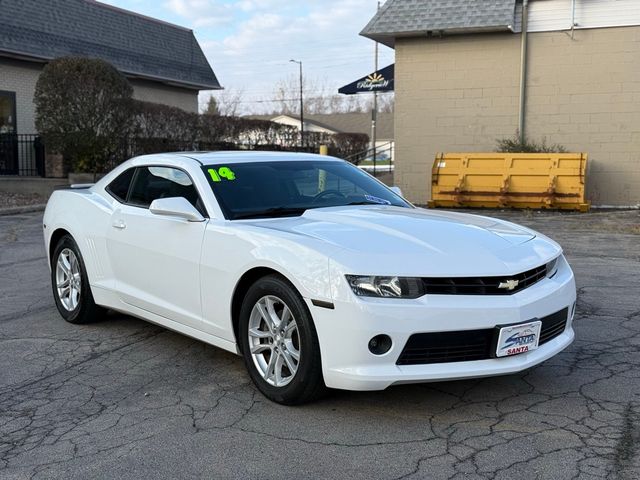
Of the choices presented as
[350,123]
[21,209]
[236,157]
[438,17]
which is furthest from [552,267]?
[350,123]

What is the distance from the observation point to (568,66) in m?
16.1

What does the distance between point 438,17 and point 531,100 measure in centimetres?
297

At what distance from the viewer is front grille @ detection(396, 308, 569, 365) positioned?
11.9 ft

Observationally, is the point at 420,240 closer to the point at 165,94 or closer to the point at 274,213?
the point at 274,213

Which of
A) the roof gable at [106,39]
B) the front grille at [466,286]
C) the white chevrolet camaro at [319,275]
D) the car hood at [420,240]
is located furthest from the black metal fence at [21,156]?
the front grille at [466,286]

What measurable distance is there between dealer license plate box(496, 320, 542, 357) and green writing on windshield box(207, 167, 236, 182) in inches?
89.4

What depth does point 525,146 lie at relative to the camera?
1617cm

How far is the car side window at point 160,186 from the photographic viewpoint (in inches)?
197

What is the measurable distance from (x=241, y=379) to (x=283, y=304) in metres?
0.82

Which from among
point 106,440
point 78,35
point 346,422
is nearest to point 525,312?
point 346,422

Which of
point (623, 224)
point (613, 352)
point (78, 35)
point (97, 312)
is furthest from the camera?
point (78, 35)

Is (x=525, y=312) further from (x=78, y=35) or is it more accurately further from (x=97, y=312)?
(x=78, y=35)

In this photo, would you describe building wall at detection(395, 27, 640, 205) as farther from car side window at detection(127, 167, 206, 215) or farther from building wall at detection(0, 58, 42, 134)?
car side window at detection(127, 167, 206, 215)

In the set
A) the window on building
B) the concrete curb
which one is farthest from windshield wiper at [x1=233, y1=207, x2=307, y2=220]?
the window on building
